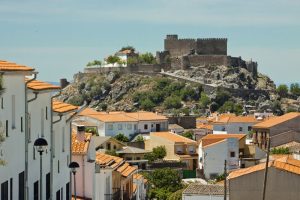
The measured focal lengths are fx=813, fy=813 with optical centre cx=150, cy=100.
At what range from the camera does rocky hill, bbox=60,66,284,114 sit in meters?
155

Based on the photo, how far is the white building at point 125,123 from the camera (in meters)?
108

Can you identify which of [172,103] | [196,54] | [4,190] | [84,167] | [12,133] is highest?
[196,54]

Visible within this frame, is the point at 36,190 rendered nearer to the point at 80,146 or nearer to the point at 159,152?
the point at 80,146

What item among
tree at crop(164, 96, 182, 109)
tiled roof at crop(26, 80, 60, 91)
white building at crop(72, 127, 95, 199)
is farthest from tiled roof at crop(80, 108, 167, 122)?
tiled roof at crop(26, 80, 60, 91)

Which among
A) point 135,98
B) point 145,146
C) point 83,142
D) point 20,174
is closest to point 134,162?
point 145,146

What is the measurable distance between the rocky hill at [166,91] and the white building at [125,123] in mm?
30283

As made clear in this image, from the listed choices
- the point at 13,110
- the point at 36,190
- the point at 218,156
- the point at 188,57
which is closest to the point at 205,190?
the point at 36,190

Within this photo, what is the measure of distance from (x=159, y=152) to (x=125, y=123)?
883 inches

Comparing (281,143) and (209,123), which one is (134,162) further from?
(209,123)

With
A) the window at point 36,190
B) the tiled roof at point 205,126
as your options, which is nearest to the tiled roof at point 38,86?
the window at point 36,190

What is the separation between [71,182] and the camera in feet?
86.5

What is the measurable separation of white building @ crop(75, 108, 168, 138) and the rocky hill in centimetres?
3028

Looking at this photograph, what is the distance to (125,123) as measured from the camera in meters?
110

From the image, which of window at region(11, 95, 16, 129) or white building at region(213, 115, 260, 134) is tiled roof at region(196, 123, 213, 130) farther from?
window at region(11, 95, 16, 129)
